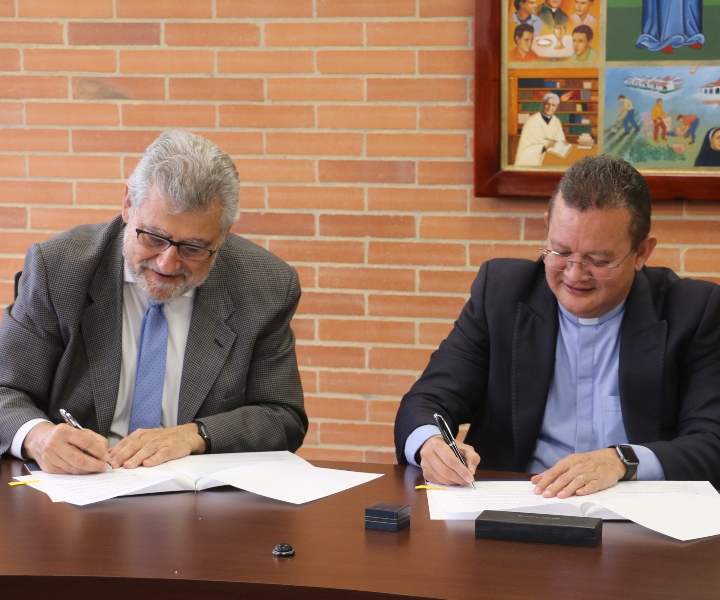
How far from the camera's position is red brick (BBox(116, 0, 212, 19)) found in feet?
11.0

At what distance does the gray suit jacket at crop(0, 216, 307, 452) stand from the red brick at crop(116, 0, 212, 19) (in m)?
1.16

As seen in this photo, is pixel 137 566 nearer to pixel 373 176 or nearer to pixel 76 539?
pixel 76 539

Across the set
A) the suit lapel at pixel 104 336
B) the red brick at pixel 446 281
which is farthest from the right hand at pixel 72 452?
the red brick at pixel 446 281

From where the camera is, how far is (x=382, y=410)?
11.2 ft

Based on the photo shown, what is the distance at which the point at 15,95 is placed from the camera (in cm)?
349

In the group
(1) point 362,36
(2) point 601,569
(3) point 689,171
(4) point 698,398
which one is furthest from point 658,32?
(2) point 601,569

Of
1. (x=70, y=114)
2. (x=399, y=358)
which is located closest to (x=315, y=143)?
(x=399, y=358)

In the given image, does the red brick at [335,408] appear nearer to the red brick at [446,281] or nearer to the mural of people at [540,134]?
the red brick at [446,281]

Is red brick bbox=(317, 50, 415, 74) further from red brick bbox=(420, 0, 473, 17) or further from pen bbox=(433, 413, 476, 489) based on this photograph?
pen bbox=(433, 413, 476, 489)

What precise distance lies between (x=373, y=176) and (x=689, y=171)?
1063mm

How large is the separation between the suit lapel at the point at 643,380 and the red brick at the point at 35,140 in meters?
2.22

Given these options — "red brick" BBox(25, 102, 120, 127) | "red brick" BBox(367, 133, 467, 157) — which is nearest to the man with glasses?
"red brick" BBox(367, 133, 467, 157)

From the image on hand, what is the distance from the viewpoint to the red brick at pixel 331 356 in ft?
11.2

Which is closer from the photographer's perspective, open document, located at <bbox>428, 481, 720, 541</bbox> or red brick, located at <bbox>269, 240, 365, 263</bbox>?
open document, located at <bbox>428, 481, 720, 541</bbox>
